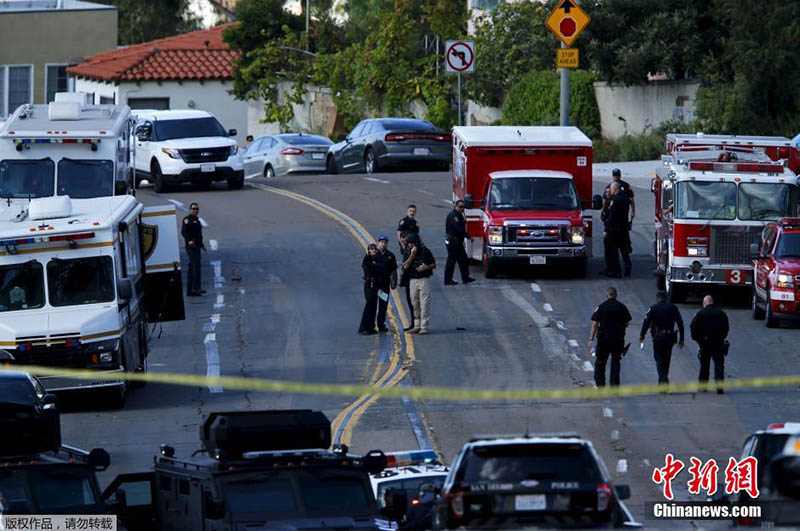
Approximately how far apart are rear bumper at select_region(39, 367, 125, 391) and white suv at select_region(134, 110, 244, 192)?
1865 cm

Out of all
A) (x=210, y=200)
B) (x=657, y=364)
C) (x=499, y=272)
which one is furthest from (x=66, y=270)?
(x=210, y=200)

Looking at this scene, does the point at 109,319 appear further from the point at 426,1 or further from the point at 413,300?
the point at 426,1

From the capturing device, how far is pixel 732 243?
2836cm

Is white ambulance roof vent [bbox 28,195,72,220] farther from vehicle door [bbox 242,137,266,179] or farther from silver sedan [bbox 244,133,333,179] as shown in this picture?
vehicle door [bbox 242,137,266,179]

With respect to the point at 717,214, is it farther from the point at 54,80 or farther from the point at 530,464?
the point at 54,80

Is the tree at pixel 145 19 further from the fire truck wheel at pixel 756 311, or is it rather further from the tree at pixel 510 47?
the fire truck wheel at pixel 756 311

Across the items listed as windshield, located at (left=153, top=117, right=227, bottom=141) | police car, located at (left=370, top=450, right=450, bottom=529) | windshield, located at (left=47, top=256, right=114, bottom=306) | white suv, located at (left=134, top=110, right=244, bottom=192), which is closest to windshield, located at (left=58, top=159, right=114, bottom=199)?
windshield, located at (left=47, top=256, right=114, bottom=306)

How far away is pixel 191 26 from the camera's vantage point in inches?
3765

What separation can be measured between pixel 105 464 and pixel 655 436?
7.48m

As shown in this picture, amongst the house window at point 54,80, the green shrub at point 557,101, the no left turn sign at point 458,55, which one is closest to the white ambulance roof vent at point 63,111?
the no left turn sign at point 458,55

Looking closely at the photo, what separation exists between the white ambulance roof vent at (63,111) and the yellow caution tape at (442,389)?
7.14 m

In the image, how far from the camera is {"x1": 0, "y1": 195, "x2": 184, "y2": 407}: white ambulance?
69.3ft

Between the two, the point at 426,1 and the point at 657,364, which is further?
Answer: the point at 426,1

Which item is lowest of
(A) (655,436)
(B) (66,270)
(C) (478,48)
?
(A) (655,436)
